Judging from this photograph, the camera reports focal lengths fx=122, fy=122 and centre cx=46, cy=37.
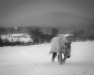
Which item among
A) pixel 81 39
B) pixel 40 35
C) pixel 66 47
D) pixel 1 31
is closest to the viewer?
pixel 66 47

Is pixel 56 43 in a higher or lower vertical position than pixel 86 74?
higher

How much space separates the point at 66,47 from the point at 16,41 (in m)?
34.4

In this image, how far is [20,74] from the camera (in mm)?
6660

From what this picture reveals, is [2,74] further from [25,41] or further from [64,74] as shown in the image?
[25,41]

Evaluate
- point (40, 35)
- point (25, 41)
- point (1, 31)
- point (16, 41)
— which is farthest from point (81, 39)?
point (1, 31)

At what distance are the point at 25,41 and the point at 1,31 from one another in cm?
1591

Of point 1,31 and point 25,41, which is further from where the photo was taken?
point 1,31

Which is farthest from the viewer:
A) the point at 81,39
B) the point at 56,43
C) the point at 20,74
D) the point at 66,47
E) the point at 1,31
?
the point at 1,31

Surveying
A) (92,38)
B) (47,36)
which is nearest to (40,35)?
(47,36)

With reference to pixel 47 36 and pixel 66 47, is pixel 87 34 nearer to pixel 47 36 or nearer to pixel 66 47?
pixel 47 36

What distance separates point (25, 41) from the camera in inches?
1656

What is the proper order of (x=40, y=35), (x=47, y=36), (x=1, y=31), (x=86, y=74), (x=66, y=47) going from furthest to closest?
(x=1, y=31)
(x=40, y=35)
(x=47, y=36)
(x=66, y=47)
(x=86, y=74)

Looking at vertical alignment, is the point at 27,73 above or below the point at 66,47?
below

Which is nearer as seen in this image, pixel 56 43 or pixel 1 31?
pixel 56 43
